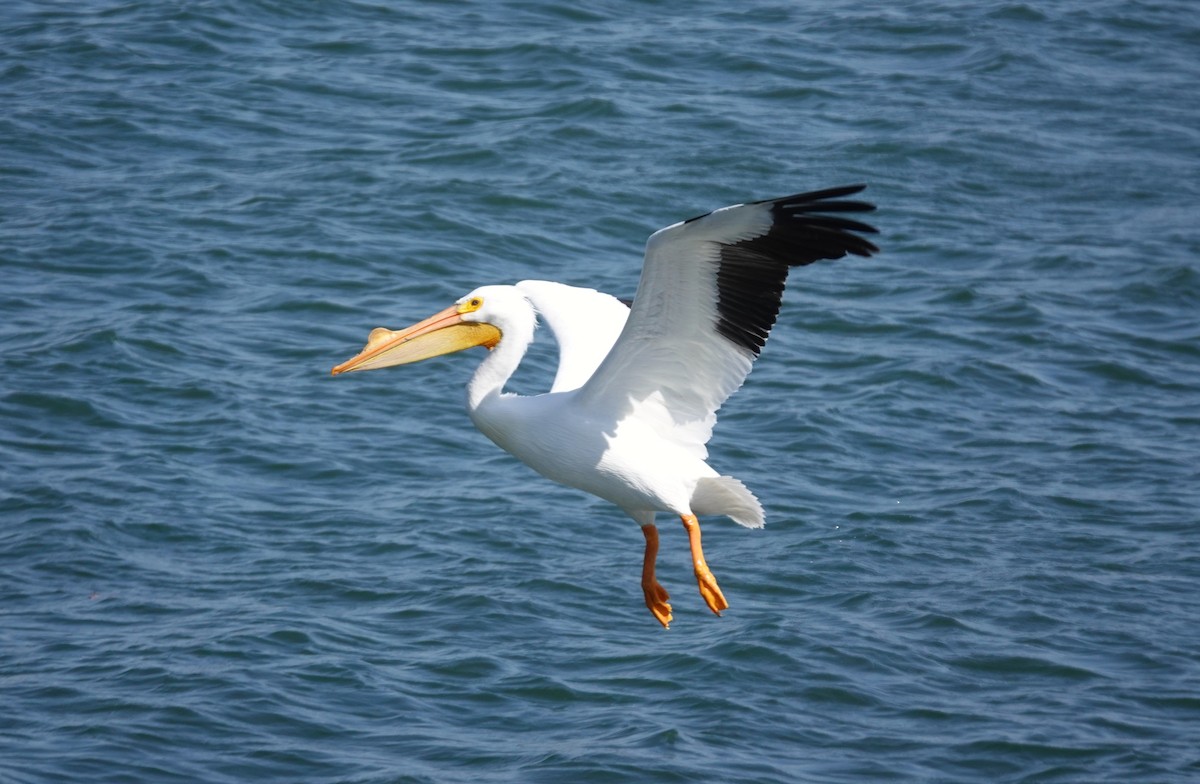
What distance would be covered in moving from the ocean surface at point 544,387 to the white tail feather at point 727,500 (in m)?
1.60

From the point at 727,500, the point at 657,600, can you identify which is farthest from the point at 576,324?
the point at 657,600

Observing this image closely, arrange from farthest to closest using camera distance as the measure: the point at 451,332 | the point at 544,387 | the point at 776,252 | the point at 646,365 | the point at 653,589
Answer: the point at 544,387 → the point at 653,589 → the point at 451,332 → the point at 646,365 → the point at 776,252

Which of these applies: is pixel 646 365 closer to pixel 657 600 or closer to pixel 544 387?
pixel 657 600

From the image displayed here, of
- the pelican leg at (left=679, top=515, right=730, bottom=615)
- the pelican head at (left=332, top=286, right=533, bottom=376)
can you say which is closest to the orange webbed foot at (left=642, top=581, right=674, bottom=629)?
the pelican leg at (left=679, top=515, right=730, bottom=615)

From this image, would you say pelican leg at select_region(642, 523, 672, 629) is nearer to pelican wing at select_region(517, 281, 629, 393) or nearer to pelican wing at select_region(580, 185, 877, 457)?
pelican wing at select_region(580, 185, 877, 457)

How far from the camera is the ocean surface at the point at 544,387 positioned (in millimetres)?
8656

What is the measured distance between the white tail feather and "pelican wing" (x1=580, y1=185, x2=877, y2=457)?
0.62 ft

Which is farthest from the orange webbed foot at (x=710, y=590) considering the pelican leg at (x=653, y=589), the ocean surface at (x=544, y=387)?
the ocean surface at (x=544, y=387)

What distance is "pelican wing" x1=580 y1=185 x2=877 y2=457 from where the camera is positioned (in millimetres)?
5980

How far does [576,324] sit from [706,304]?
1.21 metres

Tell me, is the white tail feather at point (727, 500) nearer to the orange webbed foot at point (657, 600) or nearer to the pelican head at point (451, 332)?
the orange webbed foot at point (657, 600)

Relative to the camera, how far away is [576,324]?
7625 mm

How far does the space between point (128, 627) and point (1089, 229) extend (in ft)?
29.7

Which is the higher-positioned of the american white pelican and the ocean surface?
the american white pelican
